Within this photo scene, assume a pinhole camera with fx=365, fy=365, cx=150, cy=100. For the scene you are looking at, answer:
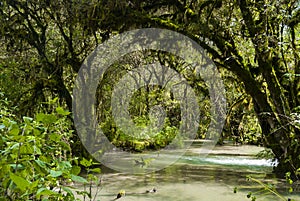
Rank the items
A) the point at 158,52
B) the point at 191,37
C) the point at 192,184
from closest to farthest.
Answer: the point at 192,184, the point at 191,37, the point at 158,52

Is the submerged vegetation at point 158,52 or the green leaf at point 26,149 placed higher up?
the submerged vegetation at point 158,52

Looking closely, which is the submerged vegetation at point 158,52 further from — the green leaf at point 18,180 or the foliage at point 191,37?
the green leaf at point 18,180

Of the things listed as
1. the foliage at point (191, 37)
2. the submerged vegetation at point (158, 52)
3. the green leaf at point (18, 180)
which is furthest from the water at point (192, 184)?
the green leaf at point (18, 180)

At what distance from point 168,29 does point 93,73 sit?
2134 millimetres

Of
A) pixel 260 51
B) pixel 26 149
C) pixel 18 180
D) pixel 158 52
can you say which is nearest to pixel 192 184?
pixel 260 51

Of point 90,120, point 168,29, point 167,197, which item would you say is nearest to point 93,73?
point 90,120

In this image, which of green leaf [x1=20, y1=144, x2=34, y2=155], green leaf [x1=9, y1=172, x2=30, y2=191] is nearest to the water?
green leaf [x1=20, y1=144, x2=34, y2=155]

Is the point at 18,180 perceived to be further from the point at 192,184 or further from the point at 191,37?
the point at 191,37

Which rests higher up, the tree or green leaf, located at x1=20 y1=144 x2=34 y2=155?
the tree

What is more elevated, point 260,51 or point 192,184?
point 260,51

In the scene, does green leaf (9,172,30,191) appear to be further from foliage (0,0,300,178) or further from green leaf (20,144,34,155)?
foliage (0,0,300,178)

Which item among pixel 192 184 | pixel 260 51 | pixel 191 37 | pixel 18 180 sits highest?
pixel 191 37

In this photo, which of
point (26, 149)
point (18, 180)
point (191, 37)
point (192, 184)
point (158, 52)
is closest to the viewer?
point (18, 180)

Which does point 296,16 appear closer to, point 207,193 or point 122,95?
point 207,193
